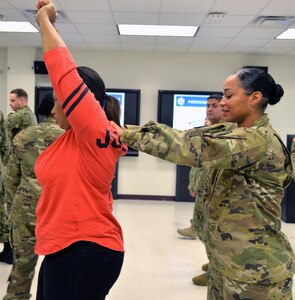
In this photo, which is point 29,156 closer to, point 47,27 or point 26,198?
point 26,198

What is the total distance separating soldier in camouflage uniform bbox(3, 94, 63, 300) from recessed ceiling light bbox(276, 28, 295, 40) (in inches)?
150

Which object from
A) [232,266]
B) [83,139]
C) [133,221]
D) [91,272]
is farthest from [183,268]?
[83,139]

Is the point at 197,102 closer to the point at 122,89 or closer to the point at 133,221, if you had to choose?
the point at 122,89

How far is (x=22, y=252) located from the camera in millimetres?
2199

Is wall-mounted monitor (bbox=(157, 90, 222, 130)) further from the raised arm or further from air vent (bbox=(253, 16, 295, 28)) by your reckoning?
the raised arm

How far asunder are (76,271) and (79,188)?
24 cm

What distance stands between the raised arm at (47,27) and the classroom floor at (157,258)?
2206 millimetres

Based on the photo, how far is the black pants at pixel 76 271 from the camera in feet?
3.42

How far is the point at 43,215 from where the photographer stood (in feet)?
3.63

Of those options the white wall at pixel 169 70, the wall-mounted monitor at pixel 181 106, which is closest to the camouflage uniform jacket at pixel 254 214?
the wall-mounted monitor at pixel 181 106

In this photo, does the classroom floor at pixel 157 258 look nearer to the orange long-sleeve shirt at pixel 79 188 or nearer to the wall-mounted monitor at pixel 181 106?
the wall-mounted monitor at pixel 181 106

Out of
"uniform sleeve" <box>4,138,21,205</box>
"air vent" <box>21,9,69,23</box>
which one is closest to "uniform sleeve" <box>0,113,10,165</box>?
"uniform sleeve" <box>4,138,21,205</box>

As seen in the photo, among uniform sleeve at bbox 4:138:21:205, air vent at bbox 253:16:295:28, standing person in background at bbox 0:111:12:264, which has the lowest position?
standing person in background at bbox 0:111:12:264

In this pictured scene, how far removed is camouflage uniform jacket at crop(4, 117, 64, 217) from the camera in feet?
7.12
